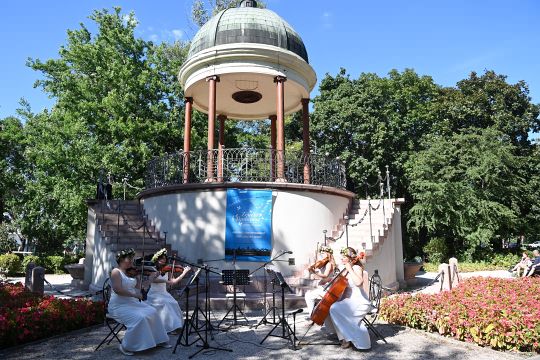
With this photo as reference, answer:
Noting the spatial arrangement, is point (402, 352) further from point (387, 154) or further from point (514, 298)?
point (387, 154)

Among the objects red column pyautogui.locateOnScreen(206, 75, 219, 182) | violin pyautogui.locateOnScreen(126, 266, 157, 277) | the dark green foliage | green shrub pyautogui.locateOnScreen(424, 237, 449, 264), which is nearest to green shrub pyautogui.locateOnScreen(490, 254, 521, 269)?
the dark green foliage

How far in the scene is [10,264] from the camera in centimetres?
2291

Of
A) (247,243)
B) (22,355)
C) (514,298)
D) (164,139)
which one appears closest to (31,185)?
(164,139)

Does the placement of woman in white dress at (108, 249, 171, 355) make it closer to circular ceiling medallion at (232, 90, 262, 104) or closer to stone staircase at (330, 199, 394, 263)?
stone staircase at (330, 199, 394, 263)

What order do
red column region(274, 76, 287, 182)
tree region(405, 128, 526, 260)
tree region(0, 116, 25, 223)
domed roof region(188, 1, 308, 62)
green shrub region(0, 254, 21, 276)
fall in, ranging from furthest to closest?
tree region(0, 116, 25, 223) < tree region(405, 128, 526, 260) < green shrub region(0, 254, 21, 276) < domed roof region(188, 1, 308, 62) < red column region(274, 76, 287, 182)

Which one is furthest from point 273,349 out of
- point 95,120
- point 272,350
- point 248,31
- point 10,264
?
point 10,264

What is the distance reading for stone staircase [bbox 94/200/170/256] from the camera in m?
12.4

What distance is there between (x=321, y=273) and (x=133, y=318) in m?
3.41

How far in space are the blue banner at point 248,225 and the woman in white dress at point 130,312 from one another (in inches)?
207

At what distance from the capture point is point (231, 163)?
553 inches

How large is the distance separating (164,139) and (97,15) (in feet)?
28.6

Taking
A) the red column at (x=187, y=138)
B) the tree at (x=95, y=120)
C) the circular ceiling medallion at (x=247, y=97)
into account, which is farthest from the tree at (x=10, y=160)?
the circular ceiling medallion at (x=247, y=97)

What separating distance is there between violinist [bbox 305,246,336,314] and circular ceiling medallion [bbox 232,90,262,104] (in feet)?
32.8

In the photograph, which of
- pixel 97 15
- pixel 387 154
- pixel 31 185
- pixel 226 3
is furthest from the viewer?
pixel 226 3
